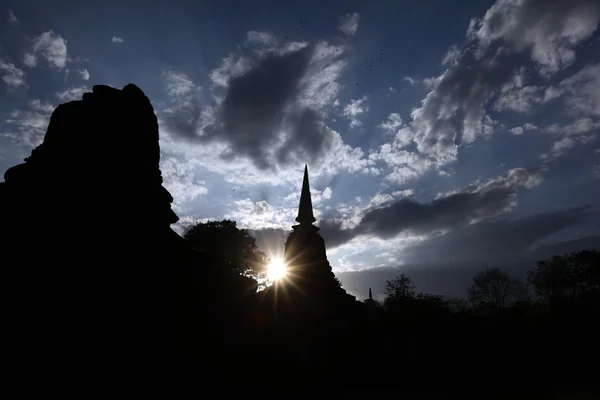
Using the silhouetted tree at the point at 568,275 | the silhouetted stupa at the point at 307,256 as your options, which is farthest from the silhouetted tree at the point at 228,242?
the silhouetted tree at the point at 568,275

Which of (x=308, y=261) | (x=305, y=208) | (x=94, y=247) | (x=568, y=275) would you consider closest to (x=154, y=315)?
(x=94, y=247)

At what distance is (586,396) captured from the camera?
15.1m

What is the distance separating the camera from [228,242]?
39812 mm

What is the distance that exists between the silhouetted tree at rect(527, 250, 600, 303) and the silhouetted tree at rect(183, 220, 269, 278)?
4397 centimetres

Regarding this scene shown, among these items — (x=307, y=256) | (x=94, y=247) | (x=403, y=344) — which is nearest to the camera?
(x=94, y=247)

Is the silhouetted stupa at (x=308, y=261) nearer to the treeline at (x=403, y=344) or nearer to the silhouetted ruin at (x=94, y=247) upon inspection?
the treeline at (x=403, y=344)

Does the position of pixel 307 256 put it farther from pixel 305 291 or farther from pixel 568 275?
pixel 568 275

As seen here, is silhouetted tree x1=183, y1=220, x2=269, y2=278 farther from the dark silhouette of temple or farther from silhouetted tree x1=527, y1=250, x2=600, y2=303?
silhouetted tree x1=527, y1=250, x2=600, y2=303

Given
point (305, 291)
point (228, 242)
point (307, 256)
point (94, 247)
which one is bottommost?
point (305, 291)

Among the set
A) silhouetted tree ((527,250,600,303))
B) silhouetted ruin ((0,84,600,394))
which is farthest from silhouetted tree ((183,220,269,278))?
silhouetted tree ((527,250,600,303))

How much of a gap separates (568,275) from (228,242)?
53940mm

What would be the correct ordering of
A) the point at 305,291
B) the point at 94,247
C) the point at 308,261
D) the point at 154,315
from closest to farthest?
the point at 94,247
the point at 154,315
the point at 305,291
the point at 308,261

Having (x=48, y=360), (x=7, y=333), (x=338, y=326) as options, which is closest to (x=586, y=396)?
(x=338, y=326)

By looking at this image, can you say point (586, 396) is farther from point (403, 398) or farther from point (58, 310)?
point (58, 310)
